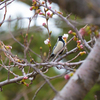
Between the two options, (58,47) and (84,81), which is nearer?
(84,81)

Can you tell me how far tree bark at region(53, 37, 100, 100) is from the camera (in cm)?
97

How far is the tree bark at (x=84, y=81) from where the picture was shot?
3.20 ft

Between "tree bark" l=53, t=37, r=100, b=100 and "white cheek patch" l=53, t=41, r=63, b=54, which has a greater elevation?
"tree bark" l=53, t=37, r=100, b=100

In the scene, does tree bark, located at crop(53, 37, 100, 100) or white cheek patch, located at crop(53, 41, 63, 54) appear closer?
tree bark, located at crop(53, 37, 100, 100)

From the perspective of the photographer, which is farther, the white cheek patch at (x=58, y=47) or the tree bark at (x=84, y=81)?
the white cheek patch at (x=58, y=47)

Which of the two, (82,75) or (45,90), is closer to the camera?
(82,75)

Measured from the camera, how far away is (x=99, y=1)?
2.66 ft

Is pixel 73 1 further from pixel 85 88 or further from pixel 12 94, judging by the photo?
pixel 12 94

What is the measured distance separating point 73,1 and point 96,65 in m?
0.32

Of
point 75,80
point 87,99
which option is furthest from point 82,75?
point 87,99

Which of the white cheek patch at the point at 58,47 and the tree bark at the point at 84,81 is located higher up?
the tree bark at the point at 84,81

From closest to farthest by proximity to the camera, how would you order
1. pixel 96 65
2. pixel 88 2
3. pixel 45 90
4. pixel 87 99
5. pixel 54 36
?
pixel 88 2
pixel 96 65
pixel 87 99
pixel 45 90
pixel 54 36

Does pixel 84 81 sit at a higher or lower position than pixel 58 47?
higher

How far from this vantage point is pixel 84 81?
0.99 meters
